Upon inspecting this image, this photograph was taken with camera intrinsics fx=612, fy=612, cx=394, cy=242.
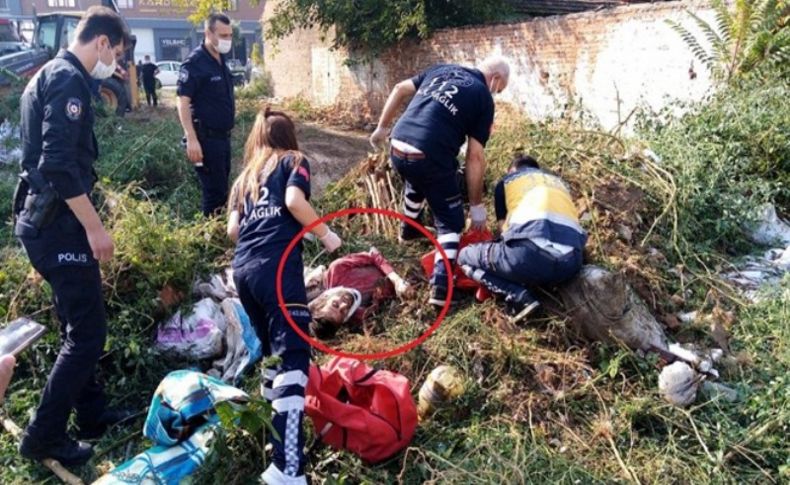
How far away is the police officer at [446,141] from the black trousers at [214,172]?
1588 mm

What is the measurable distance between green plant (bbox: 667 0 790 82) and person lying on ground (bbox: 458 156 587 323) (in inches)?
150

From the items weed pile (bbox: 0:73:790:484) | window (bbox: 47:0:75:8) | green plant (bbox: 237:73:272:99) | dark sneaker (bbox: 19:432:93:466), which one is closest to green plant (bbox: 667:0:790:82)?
weed pile (bbox: 0:73:790:484)

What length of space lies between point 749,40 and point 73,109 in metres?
6.18

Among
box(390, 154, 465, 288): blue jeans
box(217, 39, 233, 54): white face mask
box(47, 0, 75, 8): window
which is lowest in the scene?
box(390, 154, 465, 288): blue jeans

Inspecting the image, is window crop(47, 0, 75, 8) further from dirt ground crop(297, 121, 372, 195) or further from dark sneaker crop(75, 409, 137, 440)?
dark sneaker crop(75, 409, 137, 440)

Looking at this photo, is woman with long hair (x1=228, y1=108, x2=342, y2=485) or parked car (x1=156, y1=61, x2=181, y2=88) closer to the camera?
woman with long hair (x1=228, y1=108, x2=342, y2=485)

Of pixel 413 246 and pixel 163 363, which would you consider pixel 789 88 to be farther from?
pixel 163 363

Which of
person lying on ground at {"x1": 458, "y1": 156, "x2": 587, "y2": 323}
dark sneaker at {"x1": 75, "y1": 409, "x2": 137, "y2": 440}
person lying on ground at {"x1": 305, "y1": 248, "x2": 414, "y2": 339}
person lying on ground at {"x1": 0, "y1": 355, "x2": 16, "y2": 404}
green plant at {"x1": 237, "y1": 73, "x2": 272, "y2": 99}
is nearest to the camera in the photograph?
person lying on ground at {"x1": 0, "y1": 355, "x2": 16, "y2": 404}

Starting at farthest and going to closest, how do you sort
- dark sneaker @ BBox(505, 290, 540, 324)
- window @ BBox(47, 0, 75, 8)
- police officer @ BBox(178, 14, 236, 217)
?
window @ BBox(47, 0, 75, 8) → police officer @ BBox(178, 14, 236, 217) → dark sneaker @ BBox(505, 290, 540, 324)

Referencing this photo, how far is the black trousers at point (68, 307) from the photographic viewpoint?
2.78 metres

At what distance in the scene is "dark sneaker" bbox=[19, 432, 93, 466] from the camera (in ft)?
9.54

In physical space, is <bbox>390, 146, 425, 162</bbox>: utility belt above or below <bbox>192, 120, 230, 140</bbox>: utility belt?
below

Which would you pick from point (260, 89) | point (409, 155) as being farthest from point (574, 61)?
point (260, 89)

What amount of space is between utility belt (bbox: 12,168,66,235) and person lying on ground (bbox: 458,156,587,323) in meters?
2.26
